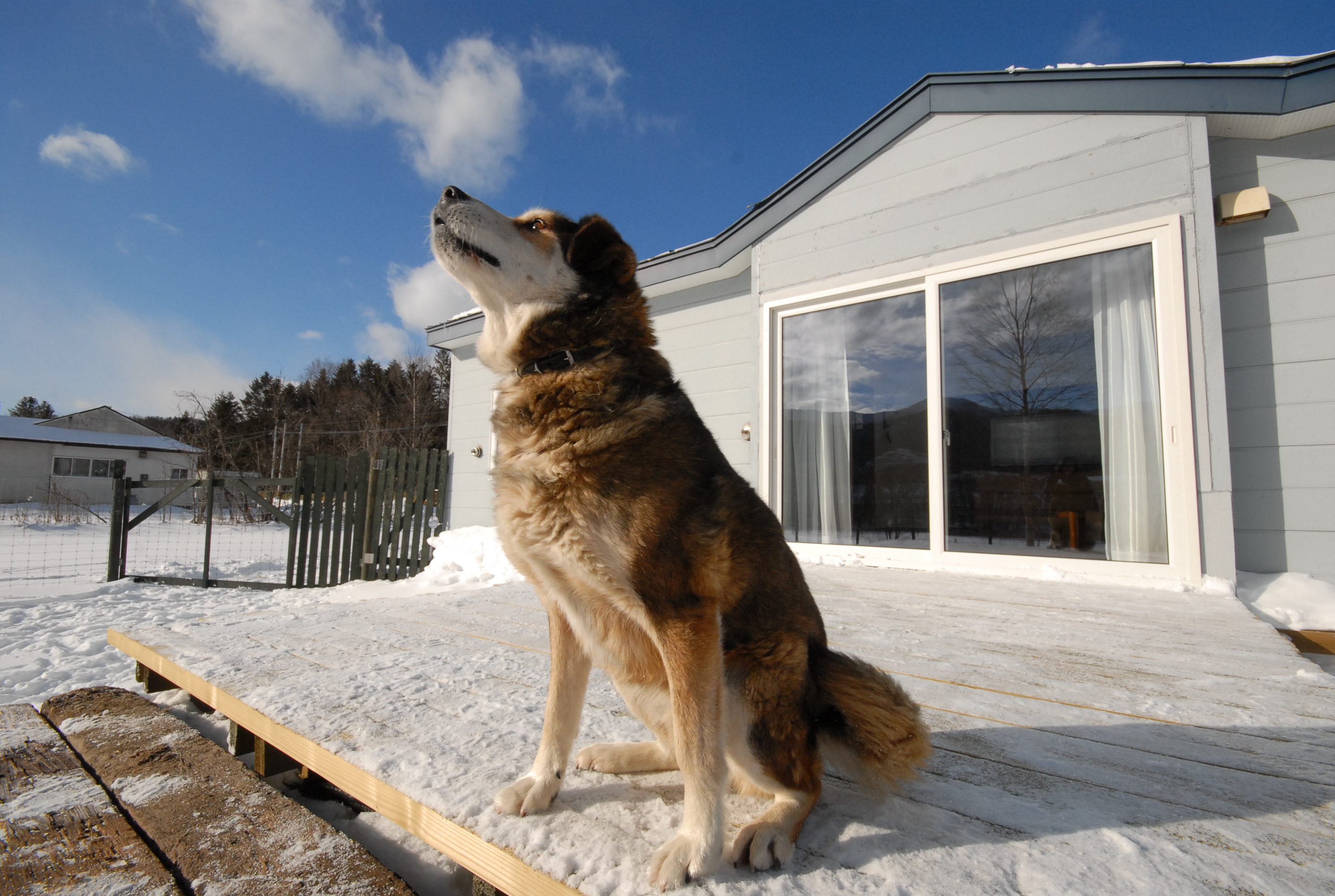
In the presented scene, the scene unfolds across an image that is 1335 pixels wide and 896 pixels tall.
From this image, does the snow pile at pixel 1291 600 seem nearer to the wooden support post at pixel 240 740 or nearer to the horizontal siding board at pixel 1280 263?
the horizontal siding board at pixel 1280 263

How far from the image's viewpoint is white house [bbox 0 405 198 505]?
27.4 metres

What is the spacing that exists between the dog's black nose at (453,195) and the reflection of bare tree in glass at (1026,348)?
12.7ft

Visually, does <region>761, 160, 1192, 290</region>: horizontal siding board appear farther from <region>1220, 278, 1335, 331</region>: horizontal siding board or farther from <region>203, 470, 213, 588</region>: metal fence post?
<region>203, 470, 213, 588</region>: metal fence post

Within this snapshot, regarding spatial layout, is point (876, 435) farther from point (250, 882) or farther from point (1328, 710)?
point (250, 882)

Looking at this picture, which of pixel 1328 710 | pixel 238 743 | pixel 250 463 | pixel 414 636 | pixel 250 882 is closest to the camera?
pixel 250 882

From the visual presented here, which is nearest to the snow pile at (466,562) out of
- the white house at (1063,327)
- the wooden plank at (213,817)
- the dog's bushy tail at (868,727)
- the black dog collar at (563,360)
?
the white house at (1063,327)

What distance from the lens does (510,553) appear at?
131 cm

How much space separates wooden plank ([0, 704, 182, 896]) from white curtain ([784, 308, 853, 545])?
4.41 m

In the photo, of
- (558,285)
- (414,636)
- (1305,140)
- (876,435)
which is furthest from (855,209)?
(414,636)

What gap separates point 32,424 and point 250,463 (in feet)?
41.0

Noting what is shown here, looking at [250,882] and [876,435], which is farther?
[876,435]

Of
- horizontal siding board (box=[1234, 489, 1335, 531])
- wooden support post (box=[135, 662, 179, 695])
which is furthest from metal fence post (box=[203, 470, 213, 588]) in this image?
horizontal siding board (box=[1234, 489, 1335, 531])

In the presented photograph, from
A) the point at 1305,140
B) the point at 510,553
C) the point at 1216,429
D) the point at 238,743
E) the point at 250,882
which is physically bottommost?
the point at 238,743

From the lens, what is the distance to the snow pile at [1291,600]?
311cm
